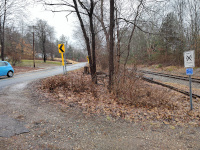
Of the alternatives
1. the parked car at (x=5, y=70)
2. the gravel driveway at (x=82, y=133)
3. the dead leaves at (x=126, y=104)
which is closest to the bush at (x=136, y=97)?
the dead leaves at (x=126, y=104)

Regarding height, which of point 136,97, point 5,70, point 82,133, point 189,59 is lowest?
point 82,133

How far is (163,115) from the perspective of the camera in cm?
478

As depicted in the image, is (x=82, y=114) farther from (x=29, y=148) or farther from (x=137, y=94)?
(x=137, y=94)

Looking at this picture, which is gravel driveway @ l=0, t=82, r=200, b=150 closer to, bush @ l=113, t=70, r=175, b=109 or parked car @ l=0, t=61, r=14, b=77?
bush @ l=113, t=70, r=175, b=109

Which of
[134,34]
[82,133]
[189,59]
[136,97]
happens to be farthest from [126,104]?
[134,34]

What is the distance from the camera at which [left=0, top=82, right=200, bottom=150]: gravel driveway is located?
2924 mm

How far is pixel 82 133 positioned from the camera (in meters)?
3.44

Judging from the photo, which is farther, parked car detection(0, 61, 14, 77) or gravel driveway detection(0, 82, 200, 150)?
parked car detection(0, 61, 14, 77)

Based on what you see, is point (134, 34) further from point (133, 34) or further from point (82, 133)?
point (82, 133)

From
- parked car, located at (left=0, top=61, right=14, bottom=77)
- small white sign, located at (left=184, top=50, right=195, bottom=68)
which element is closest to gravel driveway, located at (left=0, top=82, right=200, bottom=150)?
small white sign, located at (left=184, top=50, right=195, bottom=68)

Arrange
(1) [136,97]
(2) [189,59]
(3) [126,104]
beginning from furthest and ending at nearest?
(1) [136,97] < (3) [126,104] < (2) [189,59]

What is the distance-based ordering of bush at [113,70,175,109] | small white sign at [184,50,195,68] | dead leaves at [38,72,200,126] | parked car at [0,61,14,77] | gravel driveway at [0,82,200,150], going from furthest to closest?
parked car at [0,61,14,77]
bush at [113,70,175,109]
small white sign at [184,50,195,68]
dead leaves at [38,72,200,126]
gravel driveway at [0,82,200,150]

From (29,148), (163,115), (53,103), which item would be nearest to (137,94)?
(163,115)

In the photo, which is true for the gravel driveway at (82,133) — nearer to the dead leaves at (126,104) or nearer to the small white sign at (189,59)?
the dead leaves at (126,104)
